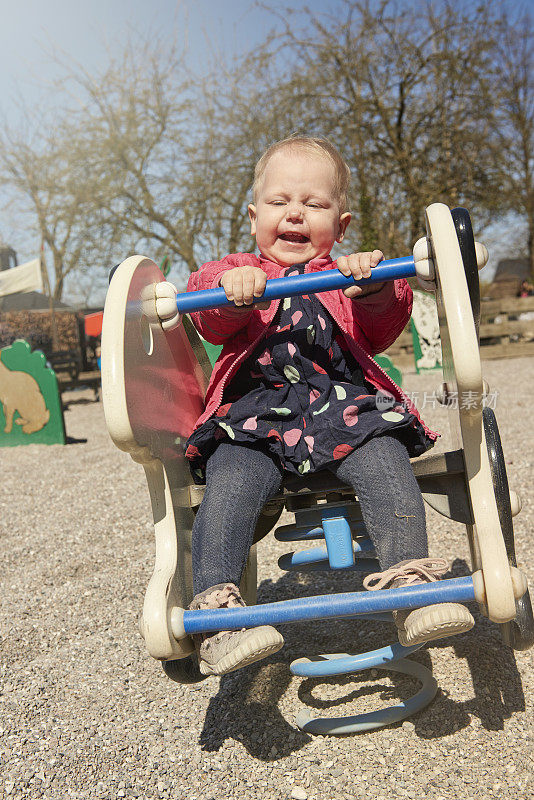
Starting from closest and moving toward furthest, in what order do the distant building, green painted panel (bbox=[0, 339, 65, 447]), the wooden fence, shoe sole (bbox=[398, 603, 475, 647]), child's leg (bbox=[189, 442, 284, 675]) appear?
shoe sole (bbox=[398, 603, 475, 647]) → child's leg (bbox=[189, 442, 284, 675]) → green painted panel (bbox=[0, 339, 65, 447]) → the wooden fence → the distant building

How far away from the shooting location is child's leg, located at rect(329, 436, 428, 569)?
1352mm

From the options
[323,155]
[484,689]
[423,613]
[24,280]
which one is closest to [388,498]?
[423,613]

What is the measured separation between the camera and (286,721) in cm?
159

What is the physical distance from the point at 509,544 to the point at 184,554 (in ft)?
2.29

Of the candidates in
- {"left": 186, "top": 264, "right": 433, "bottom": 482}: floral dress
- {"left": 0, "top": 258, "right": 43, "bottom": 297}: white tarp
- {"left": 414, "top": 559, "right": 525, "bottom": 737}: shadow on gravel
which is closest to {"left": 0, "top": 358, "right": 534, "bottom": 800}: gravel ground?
{"left": 414, "top": 559, "right": 525, "bottom": 737}: shadow on gravel

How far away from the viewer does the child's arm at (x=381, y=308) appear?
156 centimetres

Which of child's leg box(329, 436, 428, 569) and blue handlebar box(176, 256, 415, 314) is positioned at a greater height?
blue handlebar box(176, 256, 415, 314)

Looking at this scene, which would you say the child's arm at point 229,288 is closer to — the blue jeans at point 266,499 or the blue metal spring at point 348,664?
the blue jeans at point 266,499

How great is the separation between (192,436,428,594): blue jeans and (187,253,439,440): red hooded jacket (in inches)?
7.2

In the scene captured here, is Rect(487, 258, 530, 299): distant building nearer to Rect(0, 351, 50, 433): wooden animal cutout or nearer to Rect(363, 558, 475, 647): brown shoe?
Rect(0, 351, 50, 433): wooden animal cutout

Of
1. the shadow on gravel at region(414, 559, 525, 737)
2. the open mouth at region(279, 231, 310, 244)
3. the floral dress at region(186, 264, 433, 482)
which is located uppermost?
the open mouth at region(279, 231, 310, 244)

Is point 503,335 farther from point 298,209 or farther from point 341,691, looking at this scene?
point 341,691

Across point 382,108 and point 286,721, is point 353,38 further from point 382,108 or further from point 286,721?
point 286,721

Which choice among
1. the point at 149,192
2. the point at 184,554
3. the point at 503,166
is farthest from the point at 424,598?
the point at 503,166
